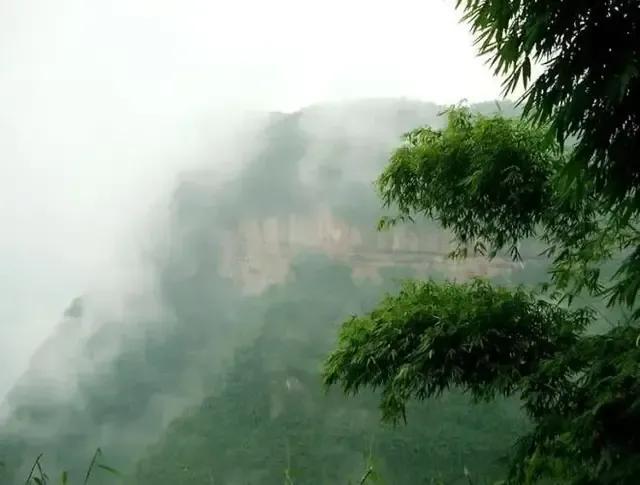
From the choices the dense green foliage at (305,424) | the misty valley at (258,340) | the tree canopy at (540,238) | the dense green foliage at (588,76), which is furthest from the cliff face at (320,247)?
the dense green foliage at (588,76)

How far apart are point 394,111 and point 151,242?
12.3 meters

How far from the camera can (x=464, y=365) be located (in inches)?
103

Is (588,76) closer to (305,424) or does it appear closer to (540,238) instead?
(540,238)

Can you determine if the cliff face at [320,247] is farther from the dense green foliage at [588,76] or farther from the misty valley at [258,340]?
the dense green foliage at [588,76]

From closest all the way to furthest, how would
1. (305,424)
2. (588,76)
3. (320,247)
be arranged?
(588,76)
(305,424)
(320,247)

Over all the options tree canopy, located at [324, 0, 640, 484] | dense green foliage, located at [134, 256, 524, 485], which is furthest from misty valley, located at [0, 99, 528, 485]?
tree canopy, located at [324, 0, 640, 484]

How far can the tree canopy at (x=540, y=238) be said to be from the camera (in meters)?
1.46

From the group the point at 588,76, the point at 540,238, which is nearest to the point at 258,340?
the point at 540,238

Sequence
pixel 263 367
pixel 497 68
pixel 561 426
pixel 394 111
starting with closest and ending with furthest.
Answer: pixel 497 68 → pixel 561 426 → pixel 263 367 → pixel 394 111

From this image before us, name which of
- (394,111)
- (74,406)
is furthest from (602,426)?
(394,111)

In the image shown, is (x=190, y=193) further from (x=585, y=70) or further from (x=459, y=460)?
(x=585, y=70)

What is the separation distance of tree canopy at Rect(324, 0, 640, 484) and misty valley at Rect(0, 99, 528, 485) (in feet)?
51.5

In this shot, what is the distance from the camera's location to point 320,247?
28.8 m

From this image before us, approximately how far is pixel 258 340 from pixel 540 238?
23.8m
